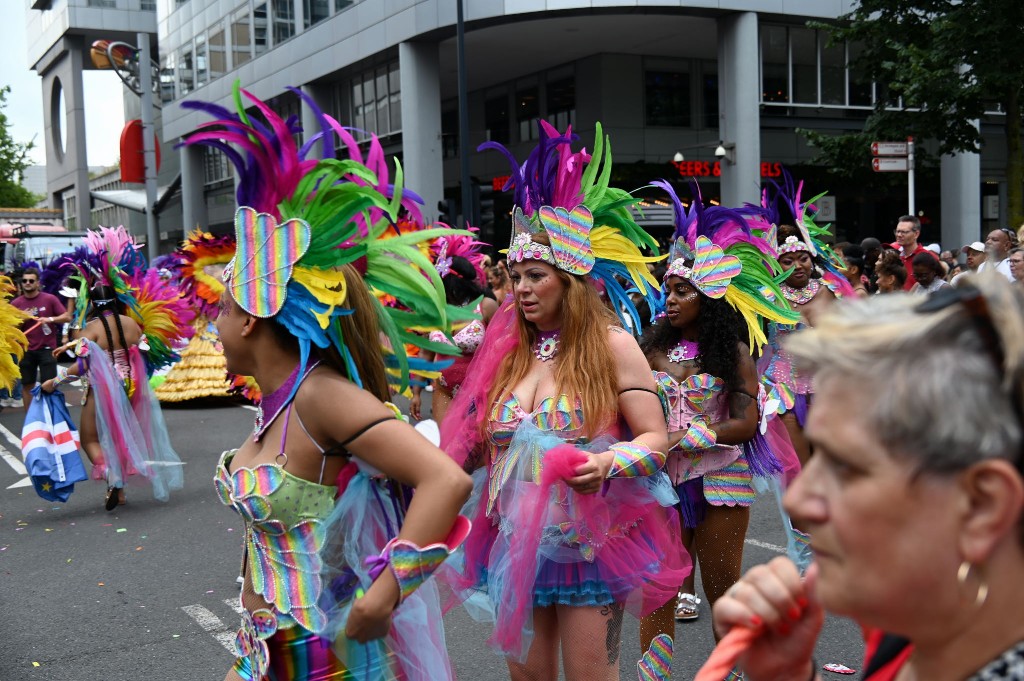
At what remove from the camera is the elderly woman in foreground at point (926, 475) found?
110cm

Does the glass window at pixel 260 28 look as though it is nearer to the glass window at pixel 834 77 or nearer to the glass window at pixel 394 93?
the glass window at pixel 394 93

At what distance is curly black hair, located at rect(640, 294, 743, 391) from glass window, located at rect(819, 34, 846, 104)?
85.3 ft

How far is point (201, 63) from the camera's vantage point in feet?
137

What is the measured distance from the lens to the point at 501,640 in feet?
11.0

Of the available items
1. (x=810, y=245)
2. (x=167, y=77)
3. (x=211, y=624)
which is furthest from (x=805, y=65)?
(x=167, y=77)

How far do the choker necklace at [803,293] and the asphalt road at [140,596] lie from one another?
161 centimetres

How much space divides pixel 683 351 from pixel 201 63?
4110cm

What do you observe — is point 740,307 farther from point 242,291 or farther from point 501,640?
point 242,291

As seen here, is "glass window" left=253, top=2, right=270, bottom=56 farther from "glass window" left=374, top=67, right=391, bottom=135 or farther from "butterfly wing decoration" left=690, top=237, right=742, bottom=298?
"butterfly wing decoration" left=690, top=237, right=742, bottom=298

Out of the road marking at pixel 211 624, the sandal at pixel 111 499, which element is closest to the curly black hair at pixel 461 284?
the sandal at pixel 111 499

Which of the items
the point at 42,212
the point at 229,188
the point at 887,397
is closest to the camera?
the point at 887,397

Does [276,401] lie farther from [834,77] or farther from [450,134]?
[450,134]

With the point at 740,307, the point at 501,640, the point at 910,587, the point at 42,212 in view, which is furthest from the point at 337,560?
the point at 42,212

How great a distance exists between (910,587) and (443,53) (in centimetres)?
Answer: 2887
